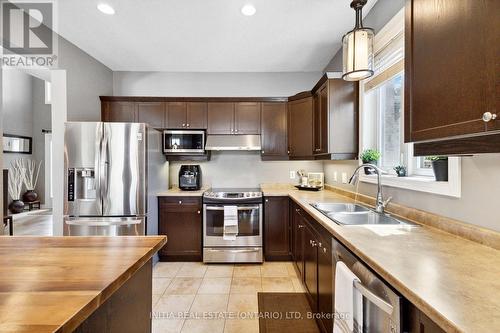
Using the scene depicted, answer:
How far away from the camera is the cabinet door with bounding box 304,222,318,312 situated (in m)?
1.94

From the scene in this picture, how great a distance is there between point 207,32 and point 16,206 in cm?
601

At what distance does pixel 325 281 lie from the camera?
168 cm

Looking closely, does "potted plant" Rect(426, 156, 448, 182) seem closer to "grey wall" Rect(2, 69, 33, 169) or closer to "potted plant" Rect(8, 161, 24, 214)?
"potted plant" Rect(8, 161, 24, 214)

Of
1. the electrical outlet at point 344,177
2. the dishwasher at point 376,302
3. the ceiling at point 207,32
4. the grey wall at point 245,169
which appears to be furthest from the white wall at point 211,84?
the dishwasher at point 376,302

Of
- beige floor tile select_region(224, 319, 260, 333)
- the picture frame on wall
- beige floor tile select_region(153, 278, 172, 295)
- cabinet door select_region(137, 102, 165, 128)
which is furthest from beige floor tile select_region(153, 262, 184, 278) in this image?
the picture frame on wall

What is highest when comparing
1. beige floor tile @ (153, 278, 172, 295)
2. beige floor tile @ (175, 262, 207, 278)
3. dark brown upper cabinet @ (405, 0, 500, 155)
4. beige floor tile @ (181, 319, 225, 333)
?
dark brown upper cabinet @ (405, 0, 500, 155)

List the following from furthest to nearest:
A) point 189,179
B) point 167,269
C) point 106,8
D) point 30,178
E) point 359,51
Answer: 1. point 30,178
2. point 189,179
3. point 167,269
4. point 106,8
5. point 359,51

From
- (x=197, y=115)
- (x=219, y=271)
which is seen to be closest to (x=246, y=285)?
(x=219, y=271)

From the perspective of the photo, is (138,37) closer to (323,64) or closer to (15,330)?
(323,64)

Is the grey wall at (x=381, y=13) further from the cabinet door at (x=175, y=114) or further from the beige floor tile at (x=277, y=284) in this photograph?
the beige floor tile at (x=277, y=284)

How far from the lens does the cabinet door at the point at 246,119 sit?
3.51 meters

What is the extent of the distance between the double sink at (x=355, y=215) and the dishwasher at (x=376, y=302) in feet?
1.52

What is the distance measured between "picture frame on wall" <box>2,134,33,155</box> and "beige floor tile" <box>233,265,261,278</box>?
614cm

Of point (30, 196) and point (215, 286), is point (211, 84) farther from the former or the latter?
point (30, 196)
